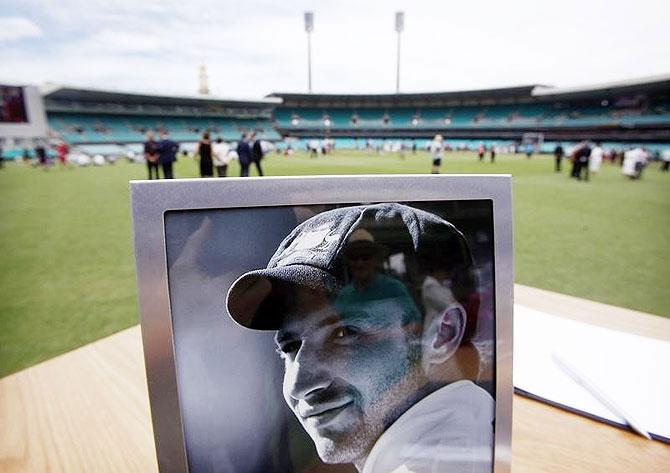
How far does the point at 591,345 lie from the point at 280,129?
36.6 metres

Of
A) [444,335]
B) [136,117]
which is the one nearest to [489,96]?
[136,117]

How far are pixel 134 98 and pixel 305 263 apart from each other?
109 feet

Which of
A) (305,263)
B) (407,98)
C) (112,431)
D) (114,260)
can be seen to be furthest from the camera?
(407,98)

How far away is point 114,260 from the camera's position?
381 centimetres

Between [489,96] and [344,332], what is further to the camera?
[489,96]

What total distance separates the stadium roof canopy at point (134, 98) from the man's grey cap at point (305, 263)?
30.1 m

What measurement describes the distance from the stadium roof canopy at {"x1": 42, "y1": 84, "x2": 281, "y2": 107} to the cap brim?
30.1 metres

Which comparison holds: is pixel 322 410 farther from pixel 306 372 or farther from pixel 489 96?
pixel 489 96

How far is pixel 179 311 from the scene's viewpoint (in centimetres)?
41

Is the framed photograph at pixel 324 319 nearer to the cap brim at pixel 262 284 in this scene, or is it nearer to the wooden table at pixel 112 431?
the cap brim at pixel 262 284

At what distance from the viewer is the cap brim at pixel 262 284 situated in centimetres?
43

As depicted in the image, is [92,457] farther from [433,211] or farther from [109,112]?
[109,112]

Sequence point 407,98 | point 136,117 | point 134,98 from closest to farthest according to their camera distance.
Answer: point 134,98
point 136,117
point 407,98

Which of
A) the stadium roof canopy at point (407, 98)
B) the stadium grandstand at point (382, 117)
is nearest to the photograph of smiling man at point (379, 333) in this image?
the stadium grandstand at point (382, 117)
